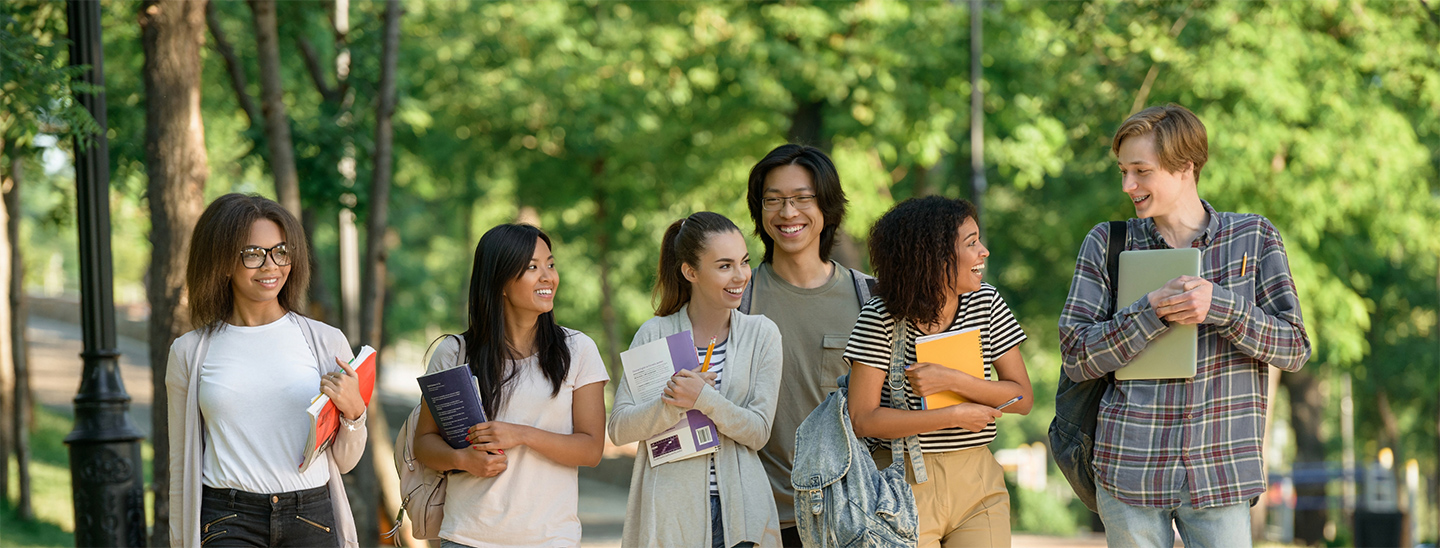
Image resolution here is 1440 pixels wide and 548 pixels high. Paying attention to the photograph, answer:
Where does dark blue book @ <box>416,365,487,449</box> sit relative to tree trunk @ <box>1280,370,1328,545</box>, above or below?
above

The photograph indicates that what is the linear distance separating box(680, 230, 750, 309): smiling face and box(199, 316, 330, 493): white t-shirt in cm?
133

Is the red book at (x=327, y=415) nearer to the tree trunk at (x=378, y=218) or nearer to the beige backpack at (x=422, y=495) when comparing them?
the beige backpack at (x=422, y=495)

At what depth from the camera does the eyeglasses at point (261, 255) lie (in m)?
3.98

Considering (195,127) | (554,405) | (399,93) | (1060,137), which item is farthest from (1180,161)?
(1060,137)

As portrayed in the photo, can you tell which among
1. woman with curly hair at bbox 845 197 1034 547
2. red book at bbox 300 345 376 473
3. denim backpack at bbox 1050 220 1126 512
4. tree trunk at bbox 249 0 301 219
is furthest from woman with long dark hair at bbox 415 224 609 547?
tree trunk at bbox 249 0 301 219

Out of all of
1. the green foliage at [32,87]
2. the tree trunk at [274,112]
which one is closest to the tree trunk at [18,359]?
the tree trunk at [274,112]

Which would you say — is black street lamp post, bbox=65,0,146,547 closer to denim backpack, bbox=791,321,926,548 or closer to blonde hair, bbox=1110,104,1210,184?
denim backpack, bbox=791,321,926,548

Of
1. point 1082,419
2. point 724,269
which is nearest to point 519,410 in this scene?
point 724,269

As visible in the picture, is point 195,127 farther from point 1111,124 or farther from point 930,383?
point 1111,124

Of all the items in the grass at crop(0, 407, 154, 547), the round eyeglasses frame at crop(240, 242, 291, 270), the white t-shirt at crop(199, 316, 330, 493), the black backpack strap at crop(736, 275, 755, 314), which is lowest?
the grass at crop(0, 407, 154, 547)

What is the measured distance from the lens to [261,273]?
3998mm

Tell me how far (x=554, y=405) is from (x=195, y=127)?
12.8 feet

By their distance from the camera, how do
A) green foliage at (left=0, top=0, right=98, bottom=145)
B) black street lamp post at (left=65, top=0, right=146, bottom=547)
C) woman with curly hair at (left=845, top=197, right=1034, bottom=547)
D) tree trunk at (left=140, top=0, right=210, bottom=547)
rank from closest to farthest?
1. woman with curly hair at (left=845, top=197, right=1034, bottom=547)
2. green foliage at (left=0, top=0, right=98, bottom=145)
3. black street lamp post at (left=65, top=0, right=146, bottom=547)
4. tree trunk at (left=140, top=0, right=210, bottom=547)

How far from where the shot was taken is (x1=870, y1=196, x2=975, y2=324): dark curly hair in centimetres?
381
